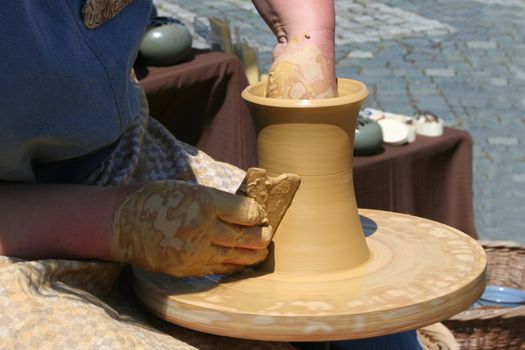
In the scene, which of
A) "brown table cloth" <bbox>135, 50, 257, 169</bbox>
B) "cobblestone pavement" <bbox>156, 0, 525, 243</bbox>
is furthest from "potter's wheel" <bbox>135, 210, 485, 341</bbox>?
"cobblestone pavement" <bbox>156, 0, 525, 243</bbox>

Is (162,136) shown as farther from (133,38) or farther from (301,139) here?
(301,139)

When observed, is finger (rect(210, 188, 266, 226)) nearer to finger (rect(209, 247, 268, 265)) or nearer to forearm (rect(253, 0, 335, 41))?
finger (rect(209, 247, 268, 265))

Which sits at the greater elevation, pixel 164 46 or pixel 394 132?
pixel 164 46

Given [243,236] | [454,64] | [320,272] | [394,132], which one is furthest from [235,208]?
[454,64]

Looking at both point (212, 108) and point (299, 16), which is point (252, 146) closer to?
point (212, 108)

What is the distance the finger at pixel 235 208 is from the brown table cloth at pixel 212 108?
1802mm

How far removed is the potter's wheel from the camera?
48.8 inches

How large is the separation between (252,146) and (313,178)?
1.89 meters

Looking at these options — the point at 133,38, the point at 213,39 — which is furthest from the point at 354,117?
the point at 213,39

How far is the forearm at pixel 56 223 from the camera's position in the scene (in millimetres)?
1321

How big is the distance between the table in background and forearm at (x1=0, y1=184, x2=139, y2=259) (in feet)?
5.07

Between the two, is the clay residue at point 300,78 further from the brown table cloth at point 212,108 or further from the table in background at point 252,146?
the brown table cloth at point 212,108

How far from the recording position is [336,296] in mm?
1313

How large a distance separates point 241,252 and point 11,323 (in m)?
0.35
